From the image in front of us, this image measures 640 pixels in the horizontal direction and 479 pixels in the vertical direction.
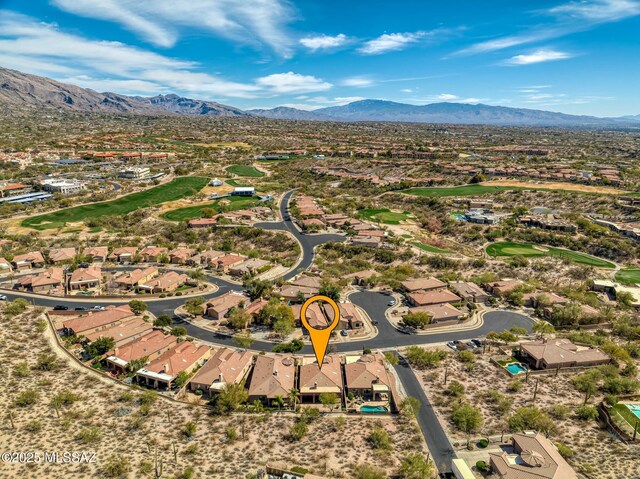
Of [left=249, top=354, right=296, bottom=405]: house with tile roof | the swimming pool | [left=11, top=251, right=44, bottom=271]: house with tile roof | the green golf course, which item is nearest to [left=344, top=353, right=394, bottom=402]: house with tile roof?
[left=249, top=354, right=296, bottom=405]: house with tile roof

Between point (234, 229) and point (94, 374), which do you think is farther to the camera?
point (234, 229)

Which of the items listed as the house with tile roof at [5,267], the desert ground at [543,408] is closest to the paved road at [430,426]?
the desert ground at [543,408]

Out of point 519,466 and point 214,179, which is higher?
point 214,179

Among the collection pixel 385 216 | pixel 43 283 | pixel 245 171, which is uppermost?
pixel 245 171

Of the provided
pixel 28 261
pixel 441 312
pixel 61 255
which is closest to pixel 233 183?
pixel 61 255

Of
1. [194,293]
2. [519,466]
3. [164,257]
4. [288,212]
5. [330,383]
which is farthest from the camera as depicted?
[288,212]

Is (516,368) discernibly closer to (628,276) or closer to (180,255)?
(628,276)

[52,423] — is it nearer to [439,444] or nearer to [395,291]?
[439,444]

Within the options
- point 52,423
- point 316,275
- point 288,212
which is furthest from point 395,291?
point 288,212
